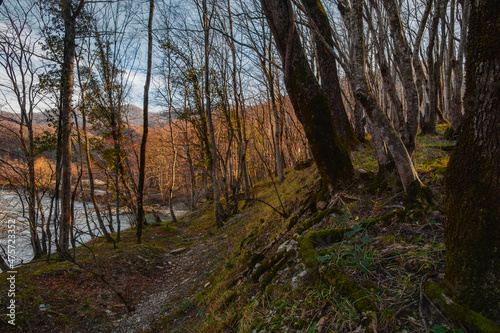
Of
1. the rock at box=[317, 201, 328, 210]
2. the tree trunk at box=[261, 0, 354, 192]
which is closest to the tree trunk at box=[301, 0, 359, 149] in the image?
the tree trunk at box=[261, 0, 354, 192]

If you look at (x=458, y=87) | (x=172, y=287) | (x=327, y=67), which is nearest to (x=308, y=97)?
(x=327, y=67)

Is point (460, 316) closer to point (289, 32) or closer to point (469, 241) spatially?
point (469, 241)

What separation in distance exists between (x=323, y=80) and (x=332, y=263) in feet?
16.4

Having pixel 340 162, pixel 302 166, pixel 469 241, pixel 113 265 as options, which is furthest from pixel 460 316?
pixel 302 166

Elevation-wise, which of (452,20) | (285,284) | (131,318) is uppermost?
(452,20)

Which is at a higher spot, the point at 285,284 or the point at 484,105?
the point at 484,105

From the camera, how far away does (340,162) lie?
376 centimetres

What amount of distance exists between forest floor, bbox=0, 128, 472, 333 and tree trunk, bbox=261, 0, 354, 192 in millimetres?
434

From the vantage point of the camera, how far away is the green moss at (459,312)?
1.08 m

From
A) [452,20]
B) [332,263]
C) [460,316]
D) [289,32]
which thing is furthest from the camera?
[452,20]

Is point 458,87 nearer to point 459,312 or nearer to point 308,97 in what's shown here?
point 308,97

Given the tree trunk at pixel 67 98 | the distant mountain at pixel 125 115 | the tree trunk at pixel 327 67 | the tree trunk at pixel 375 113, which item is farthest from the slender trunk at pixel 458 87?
the distant mountain at pixel 125 115

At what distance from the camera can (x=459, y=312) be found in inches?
46.6

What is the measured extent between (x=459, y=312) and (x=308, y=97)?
3.05 meters
